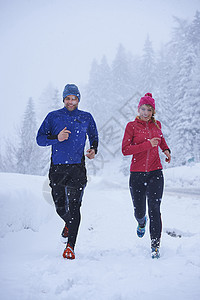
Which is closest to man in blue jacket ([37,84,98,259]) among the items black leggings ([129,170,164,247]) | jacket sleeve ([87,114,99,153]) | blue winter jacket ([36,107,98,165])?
blue winter jacket ([36,107,98,165])

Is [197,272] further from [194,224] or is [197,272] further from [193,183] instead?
[193,183]

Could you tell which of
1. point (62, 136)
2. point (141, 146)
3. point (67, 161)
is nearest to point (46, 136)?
point (62, 136)

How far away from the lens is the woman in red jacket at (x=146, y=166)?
11.6 feet

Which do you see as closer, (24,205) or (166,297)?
(166,297)

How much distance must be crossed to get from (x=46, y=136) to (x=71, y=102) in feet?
2.46

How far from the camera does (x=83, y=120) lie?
381 cm

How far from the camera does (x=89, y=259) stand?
3219 mm

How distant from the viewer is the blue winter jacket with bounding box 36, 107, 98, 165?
354 cm

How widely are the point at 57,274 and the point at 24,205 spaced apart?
7.20 feet

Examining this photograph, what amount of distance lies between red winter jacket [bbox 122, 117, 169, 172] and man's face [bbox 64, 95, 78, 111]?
3.34 ft

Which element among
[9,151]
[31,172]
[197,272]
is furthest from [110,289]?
[9,151]

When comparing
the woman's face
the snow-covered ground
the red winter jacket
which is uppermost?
the woman's face

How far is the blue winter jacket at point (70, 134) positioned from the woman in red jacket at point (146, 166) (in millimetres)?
769

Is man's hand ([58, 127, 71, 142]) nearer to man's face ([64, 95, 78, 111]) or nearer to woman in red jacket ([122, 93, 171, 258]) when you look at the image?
man's face ([64, 95, 78, 111])
